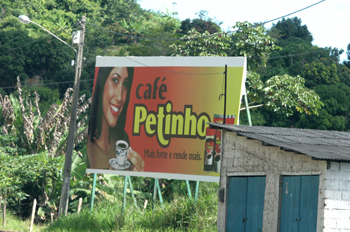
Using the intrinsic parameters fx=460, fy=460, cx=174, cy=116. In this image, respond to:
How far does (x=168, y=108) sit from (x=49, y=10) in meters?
62.2

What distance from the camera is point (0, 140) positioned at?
22078mm

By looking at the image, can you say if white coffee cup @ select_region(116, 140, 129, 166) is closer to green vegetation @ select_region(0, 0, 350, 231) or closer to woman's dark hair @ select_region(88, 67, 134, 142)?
woman's dark hair @ select_region(88, 67, 134, 142)

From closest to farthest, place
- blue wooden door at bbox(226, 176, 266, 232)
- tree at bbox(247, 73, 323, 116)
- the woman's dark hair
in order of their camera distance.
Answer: blue wooden door at bbox(226, 176, 266, 232), the woman's dark hair, tree at bbox(247, 73, 323, 116)

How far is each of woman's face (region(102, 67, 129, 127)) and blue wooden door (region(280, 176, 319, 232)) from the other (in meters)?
9.67

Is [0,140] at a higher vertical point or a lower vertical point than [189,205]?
higher

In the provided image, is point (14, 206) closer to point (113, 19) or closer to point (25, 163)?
point (25, 163)

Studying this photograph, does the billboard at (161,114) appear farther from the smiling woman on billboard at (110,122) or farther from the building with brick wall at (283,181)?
the building with brick wall at (283,181)

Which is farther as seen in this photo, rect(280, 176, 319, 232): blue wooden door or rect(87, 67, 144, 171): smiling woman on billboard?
rect(87, 67, 144, 171): smiling woman on billboard

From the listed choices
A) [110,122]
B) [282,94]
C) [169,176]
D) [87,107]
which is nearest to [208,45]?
[282,94]

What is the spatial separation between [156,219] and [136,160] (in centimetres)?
371

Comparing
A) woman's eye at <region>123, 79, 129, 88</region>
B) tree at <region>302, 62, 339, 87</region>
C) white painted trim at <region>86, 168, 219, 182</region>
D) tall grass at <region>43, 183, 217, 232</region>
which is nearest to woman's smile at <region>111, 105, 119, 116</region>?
woman's eye at <region>123, 79, 129, 88</region>

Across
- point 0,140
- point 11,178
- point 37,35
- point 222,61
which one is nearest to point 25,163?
point 11,178

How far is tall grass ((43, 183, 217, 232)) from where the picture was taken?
47.3 ft

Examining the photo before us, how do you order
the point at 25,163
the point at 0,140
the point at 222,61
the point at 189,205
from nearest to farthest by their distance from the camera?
the point at 189,205, the point at 222,61, the point at 25,163, the point at 0,140
